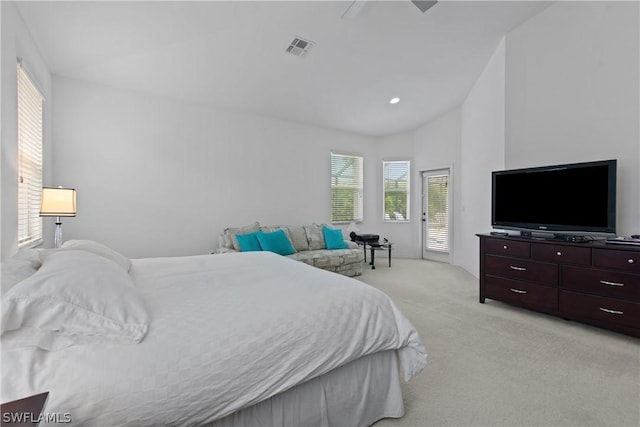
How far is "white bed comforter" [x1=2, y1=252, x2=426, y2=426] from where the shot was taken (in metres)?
1.00

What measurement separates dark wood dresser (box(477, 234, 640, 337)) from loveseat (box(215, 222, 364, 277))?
201 cm

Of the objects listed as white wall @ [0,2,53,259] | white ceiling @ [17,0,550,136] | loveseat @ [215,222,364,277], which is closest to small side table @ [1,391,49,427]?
white wall @ [0,2,53,259]

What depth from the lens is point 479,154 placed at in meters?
4.88

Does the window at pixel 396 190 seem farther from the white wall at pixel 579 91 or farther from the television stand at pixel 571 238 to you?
the television stand at pixel 571 238

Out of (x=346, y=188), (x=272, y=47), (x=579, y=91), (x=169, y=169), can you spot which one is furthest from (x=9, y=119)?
(x=346, y=188)

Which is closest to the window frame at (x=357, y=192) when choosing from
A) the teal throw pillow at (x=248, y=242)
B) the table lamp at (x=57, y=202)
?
the teal throw pillow at (x=248, y=242)

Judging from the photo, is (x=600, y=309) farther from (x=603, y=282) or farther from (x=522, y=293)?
(x=522, y=293)

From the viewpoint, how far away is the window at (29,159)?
2510 millimetres

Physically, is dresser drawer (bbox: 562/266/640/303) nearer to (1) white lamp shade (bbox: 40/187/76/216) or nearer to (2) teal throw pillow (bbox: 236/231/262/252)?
(2) teal throw pillow (bbox: 236/231/262/252)

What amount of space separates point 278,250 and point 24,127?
3044 mm

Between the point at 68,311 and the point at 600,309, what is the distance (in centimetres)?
380

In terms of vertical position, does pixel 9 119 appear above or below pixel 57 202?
above

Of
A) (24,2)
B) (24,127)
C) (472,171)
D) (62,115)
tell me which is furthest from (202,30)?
(472,171)

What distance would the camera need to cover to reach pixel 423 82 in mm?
4773
